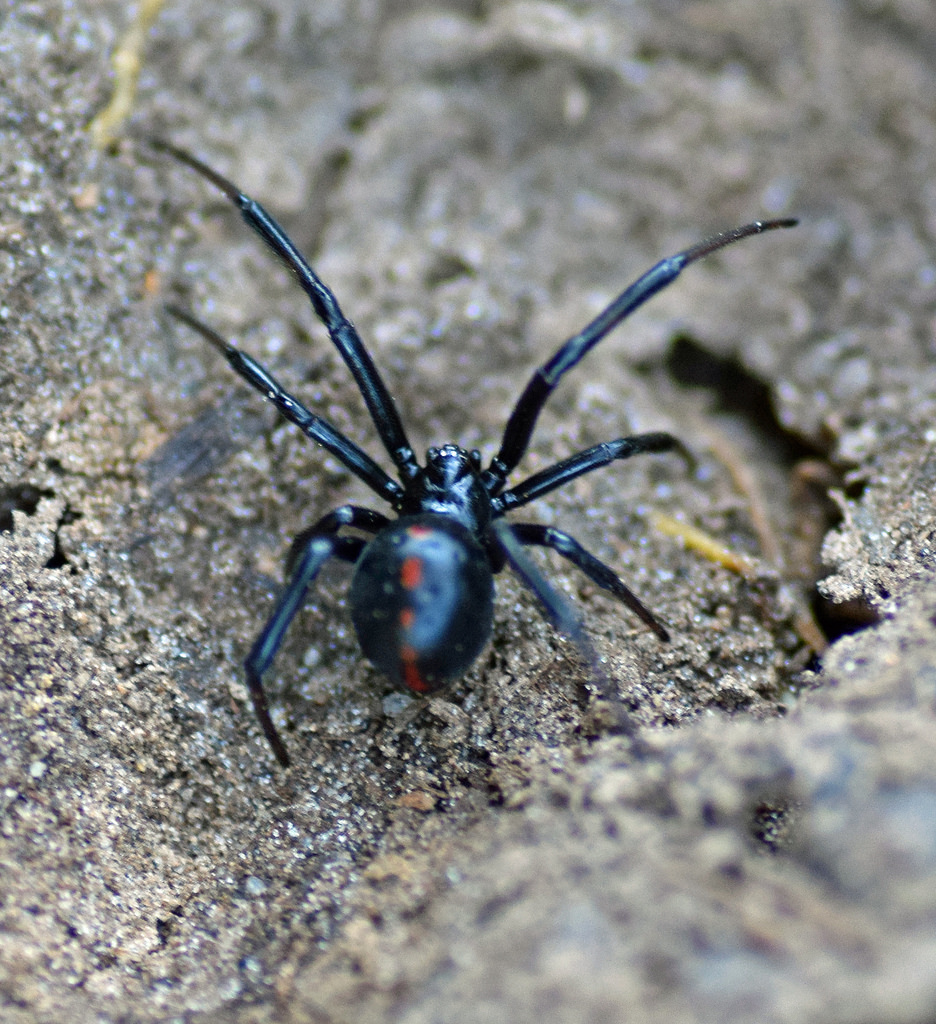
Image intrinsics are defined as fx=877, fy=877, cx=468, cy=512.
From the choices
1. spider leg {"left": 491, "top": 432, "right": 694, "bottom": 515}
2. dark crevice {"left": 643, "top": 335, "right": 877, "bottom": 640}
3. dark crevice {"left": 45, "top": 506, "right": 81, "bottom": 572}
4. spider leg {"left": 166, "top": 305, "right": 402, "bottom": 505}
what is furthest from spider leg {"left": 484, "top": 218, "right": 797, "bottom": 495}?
dark crevice {"left": 45, "top": 506, "right": 81, "bottom": 572}

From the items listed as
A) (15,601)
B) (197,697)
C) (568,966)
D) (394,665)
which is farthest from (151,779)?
(568,966)

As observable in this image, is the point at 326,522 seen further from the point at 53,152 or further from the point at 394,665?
the point at 53,152

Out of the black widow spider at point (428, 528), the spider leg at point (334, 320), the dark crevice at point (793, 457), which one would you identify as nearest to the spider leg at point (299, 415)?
Answer: the black widow spider at point (428, 528)

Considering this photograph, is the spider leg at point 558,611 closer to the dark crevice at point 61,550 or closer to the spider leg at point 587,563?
the spider leg at point 587,563

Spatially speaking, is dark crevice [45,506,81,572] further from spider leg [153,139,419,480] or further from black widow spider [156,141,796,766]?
spider leg [153,139,419,480]

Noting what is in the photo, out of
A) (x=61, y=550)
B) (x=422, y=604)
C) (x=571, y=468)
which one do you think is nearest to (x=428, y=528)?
(x=422, y=604)
